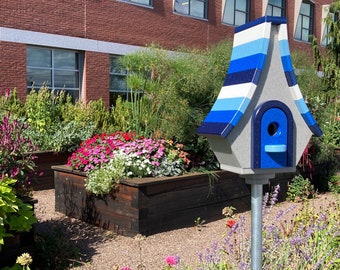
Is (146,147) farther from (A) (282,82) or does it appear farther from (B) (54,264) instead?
(A) (282,82)

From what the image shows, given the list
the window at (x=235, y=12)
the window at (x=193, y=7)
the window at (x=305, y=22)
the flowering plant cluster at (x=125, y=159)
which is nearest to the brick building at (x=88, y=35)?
the window at (x=193, y=7)

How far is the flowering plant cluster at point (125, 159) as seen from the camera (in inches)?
212

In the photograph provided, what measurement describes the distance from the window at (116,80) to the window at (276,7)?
8.88 meters

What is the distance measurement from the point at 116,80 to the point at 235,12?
676 cm

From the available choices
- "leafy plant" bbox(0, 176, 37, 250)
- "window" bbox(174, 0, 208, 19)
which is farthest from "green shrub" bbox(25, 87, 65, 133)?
"window" bbox(174, 0, 208, 19)

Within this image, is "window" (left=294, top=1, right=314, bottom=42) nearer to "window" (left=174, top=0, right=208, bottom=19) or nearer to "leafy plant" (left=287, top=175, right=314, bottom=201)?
"window" (left=174, top=0, right=208, bottom=19)

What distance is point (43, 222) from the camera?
5613mm

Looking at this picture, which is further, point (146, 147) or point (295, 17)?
point (295, 17)

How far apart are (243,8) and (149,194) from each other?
47.4 feet

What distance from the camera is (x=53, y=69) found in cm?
1201

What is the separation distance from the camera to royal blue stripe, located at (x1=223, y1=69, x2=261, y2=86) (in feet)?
6.44

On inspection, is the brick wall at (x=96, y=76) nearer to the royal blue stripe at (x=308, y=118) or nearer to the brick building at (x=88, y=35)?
the brick building at (x=88, y=35)

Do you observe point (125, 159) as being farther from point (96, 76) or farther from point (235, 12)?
point (235, 12)

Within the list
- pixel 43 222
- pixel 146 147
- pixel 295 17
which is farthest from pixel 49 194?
pixel 295 17
